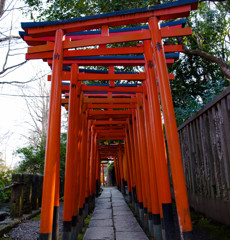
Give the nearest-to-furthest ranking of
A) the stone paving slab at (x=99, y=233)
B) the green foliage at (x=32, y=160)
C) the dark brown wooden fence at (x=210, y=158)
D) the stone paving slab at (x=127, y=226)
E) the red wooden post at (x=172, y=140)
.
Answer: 1. the red wooden post at (x=172, y=140)
2. the dark brown wooden fence at (x=210, y=158)
3. the stone paving slab at (x=99, y=233)
4. the stone paving slab at (x=127, y=226)
5. the green foliage at (x=32, y=160)

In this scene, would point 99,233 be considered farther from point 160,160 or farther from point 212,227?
point 160,160

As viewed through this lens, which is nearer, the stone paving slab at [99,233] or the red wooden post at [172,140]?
the red wooden post at [172,140]

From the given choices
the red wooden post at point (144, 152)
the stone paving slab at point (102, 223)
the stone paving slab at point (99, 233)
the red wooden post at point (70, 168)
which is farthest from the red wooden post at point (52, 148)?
the stone paving slab at point (102, 223)

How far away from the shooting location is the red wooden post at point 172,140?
247 cm

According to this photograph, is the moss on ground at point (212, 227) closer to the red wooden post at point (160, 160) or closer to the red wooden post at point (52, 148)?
the red wooden post at point (160, 160)

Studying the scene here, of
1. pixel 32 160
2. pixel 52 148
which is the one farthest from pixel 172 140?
pixel 32 160

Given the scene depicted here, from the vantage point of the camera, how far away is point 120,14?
319cm

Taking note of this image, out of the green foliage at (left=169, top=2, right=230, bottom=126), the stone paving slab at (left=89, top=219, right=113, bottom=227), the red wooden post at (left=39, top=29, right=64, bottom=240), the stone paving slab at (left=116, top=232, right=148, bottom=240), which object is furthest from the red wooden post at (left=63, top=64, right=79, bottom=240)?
the green foliage at (left=169, top=2, right=230, bottom=126)

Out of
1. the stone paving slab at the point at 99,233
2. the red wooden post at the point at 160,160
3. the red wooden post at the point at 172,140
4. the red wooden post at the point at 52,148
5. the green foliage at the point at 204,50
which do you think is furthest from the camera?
the green foliage at the point at 204,50

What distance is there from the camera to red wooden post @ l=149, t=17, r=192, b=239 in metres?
2.47

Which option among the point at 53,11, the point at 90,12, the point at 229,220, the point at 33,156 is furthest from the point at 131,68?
the point at 229,220

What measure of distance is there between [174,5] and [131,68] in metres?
6.98

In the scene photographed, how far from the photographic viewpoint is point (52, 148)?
2916mm

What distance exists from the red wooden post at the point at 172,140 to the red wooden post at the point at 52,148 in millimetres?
1384
